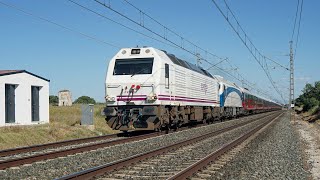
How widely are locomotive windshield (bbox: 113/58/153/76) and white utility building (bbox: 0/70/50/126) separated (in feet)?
23.7

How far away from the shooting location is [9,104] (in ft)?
76.5

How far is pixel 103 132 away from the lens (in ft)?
80.3

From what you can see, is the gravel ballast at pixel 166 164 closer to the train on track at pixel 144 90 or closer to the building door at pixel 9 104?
the train on track at pixel 144 90

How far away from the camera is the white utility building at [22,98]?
2299 cm

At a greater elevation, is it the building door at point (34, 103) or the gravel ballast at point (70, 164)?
the building door at point (34, 103)

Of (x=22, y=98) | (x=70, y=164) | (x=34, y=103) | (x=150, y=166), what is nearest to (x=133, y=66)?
(x=22, y=98)

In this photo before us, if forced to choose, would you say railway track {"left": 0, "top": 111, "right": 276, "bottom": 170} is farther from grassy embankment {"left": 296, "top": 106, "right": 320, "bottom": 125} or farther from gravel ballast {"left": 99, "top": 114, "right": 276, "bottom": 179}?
grassy embankment {"left": 296, "top": 106, "right": 320, "bottom": 125}

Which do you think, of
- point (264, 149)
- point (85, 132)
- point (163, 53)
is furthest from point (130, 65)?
point (264, 149)

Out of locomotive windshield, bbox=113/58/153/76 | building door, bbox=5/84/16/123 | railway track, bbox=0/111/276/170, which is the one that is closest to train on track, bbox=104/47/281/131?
locomotive windshield, bbox=113/58/153/76

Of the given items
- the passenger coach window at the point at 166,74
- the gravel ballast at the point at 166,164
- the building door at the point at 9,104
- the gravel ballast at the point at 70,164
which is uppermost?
the passenger coach window at the point at 166,74

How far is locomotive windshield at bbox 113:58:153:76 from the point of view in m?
19.3

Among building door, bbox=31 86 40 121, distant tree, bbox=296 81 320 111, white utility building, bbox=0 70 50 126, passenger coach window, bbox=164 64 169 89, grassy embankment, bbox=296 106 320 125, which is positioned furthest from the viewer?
distant tree, bbox=296 81 320 111

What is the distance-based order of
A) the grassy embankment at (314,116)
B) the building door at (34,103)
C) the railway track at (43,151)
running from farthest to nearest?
the grassy embankment at (314,116) → the building door at (34,103) → the railway track at (43,151)

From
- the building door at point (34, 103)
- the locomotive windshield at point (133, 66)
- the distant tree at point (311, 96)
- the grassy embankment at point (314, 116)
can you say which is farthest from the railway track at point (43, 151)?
the distant tree at point (311, 96)
